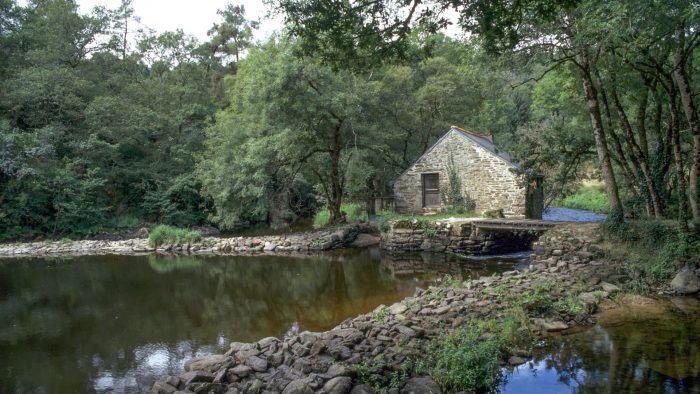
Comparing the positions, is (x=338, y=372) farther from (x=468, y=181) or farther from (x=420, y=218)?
(x=468, y=181)

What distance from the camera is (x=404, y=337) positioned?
6977 mm

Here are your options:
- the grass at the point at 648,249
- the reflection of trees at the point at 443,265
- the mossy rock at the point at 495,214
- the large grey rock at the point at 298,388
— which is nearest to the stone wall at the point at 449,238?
the reflection of trees at the point at 443,265

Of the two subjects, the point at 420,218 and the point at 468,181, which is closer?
the point at 420,218

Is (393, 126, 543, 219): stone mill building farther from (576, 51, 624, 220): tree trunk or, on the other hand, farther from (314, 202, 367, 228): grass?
(576, 51, 624, 220): tree trunk

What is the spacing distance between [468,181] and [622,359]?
1374 cm

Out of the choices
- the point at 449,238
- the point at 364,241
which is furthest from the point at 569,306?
the point at 364,241

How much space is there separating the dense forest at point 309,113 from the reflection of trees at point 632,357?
3913 mm

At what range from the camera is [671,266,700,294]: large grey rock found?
930 centimetres

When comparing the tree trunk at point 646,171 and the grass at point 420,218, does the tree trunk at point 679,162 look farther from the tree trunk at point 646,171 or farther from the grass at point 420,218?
the grass at point 420,218

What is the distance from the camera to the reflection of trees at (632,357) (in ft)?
18.9

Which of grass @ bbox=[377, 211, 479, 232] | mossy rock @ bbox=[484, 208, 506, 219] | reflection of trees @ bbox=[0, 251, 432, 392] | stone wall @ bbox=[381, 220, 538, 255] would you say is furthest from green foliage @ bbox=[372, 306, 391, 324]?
mossy rock @ bbox=[484, 208, 506, 219]

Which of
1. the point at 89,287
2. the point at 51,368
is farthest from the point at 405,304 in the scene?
the point at 89,287

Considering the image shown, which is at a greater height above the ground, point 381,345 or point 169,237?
point 169,237

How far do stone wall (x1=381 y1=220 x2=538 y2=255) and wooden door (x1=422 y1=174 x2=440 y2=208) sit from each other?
10.7 feet
